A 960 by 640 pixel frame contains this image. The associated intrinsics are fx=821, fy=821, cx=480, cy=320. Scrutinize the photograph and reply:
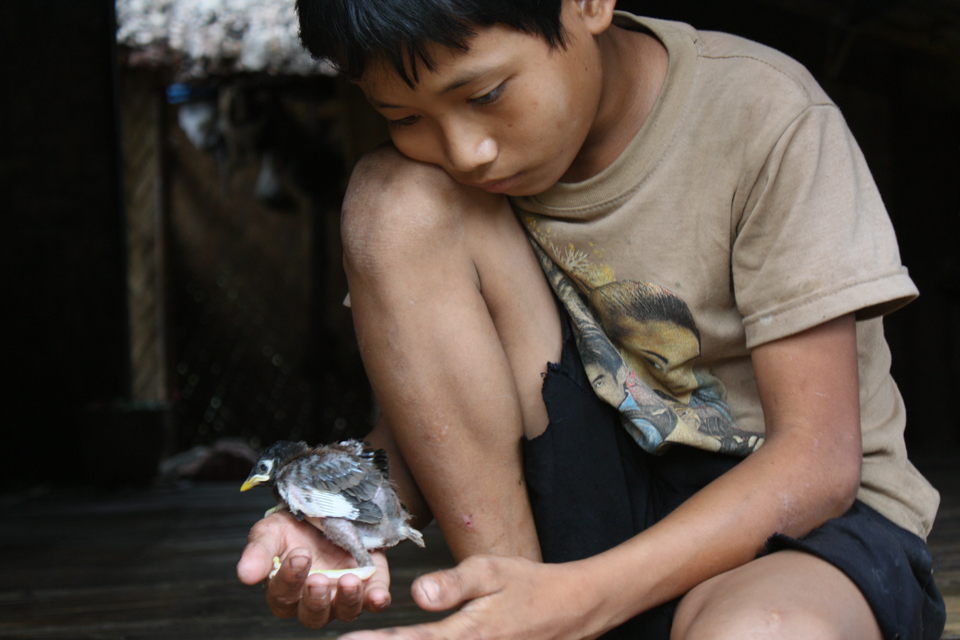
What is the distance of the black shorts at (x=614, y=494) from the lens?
1.30 m

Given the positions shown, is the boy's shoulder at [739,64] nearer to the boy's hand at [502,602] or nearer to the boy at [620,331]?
the boy at [620,331]

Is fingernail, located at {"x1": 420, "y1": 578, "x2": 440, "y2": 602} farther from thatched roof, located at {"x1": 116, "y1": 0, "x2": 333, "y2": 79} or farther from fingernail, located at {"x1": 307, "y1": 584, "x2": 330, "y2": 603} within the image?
thatched roof, located at {"x1": 116, "y1": 0, "x2": 333, "y2": 79}

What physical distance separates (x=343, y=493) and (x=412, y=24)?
30.2 inches

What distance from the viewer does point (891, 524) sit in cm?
141

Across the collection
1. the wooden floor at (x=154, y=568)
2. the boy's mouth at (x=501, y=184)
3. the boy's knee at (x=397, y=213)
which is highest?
the boy's mouth at (x=501, y=184)

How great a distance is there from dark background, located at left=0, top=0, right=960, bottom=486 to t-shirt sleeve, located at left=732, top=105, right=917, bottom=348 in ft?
11.4

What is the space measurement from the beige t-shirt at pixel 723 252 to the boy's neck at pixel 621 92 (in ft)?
0.13

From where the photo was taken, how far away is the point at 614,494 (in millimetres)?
1521

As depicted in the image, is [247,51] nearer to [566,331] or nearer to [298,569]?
[566,331]

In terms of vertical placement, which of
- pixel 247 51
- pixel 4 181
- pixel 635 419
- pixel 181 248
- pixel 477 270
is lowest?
pixel 181 248

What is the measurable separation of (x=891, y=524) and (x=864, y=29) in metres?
4.31

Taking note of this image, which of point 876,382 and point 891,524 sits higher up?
point 876,382

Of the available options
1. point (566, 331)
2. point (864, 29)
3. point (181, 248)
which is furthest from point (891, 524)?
point (181, 248)

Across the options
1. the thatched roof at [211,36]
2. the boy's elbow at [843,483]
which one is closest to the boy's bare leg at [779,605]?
the boy's elbow at [843,483]
